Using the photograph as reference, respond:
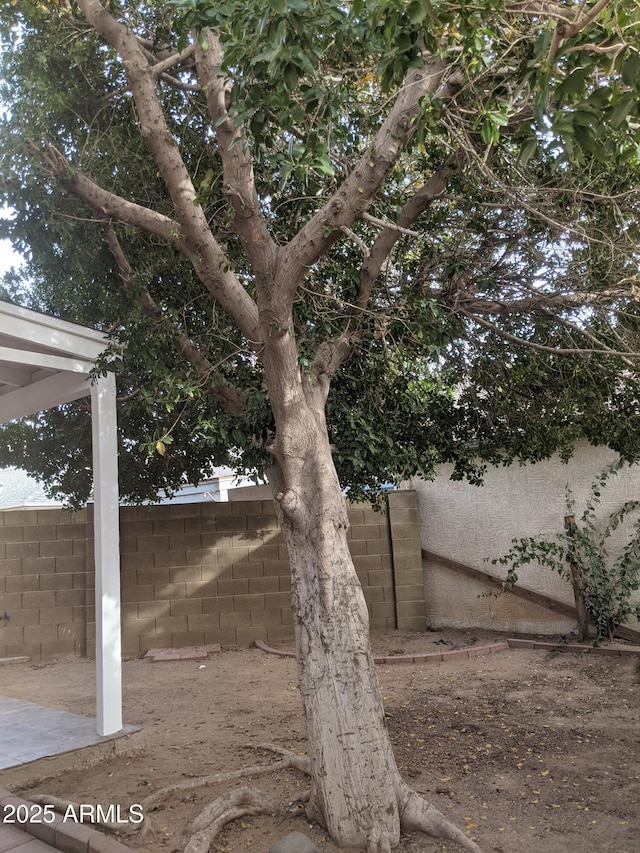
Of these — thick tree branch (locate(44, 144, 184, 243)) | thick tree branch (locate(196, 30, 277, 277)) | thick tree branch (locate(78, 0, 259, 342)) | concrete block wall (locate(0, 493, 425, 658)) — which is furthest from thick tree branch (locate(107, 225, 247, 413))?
concrete block wall (locate(0, 493, 425, 658))

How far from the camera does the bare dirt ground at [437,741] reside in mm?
4047

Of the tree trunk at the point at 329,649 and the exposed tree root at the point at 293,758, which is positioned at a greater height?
the tree trunk at the point at 329,649

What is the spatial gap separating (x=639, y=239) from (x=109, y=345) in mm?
4647

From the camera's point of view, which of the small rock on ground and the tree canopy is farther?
the tree canopy

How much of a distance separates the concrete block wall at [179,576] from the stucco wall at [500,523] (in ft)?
1.42

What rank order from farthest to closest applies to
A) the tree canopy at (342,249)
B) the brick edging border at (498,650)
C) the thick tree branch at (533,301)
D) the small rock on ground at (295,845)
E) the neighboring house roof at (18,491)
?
the neighboring house roof at (18,491), the brick edging border at (498,650), the thick tree branch at (533,301), the tree canopy at (342,249), the small rock on ground at (295,845)

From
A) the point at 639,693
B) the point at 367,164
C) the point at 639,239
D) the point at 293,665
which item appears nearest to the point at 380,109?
the point at 367,164

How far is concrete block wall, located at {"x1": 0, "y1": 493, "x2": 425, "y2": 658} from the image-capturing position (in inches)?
377

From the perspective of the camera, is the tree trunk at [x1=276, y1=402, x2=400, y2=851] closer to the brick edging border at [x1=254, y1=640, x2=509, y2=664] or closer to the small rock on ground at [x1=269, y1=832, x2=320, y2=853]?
the small rock on ground at [x1=269, y1=832, x2=320, y2=853]

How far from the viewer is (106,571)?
19.0ft

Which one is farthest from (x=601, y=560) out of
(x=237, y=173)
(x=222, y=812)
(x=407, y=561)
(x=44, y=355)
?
(x=44, y=355)

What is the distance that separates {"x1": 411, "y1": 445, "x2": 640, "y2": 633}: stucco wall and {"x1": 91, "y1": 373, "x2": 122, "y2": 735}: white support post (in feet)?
17.9

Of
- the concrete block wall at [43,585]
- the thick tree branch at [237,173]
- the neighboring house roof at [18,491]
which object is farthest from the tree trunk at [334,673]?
the neighboring house roof at [18,491]

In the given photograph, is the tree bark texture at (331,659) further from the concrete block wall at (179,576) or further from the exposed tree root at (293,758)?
the concrete block wall at (179,576)
